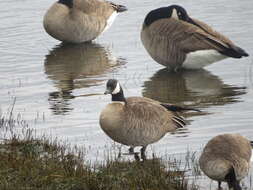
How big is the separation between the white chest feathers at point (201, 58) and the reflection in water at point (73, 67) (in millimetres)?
1653

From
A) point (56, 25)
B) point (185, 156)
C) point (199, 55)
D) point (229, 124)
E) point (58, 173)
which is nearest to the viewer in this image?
point (58, 173)

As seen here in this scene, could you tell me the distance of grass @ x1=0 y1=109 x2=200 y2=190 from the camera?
8.12 metres

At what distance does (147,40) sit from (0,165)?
24.6ft

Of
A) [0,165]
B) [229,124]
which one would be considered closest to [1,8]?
[229,124]

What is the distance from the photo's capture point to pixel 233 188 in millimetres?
8531

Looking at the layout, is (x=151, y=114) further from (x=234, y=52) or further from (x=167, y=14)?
(x=167, y=14)

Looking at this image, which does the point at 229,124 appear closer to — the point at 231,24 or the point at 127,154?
the point at 127,154

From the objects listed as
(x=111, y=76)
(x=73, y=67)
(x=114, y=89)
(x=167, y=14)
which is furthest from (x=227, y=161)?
(x=73, y=67)

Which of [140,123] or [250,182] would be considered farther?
[140,123]

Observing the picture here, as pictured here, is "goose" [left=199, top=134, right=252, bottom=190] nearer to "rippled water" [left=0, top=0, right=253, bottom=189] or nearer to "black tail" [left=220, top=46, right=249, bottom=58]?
"rippled water" [left=0, top=0, right=253, bottom=189]

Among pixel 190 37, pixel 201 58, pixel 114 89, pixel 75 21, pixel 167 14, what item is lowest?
pixel 201 58

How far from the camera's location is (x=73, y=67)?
16203 millimetres

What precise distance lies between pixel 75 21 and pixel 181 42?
406 centimetres

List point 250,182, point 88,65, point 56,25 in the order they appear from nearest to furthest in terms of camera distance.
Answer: point 250,182, point 88,65, point 56,25
